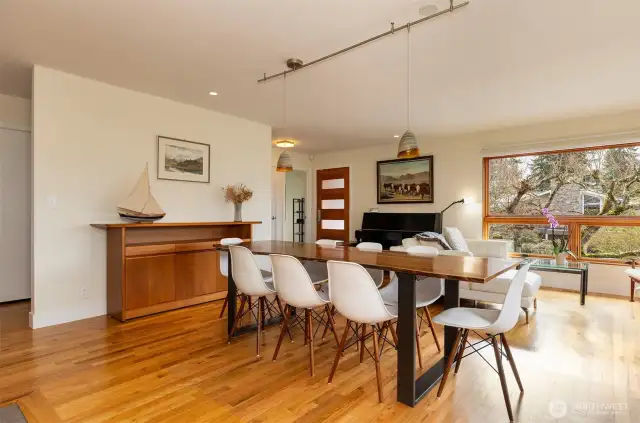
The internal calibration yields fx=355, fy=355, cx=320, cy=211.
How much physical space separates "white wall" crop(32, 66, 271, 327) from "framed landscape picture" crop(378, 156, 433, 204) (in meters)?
3.67

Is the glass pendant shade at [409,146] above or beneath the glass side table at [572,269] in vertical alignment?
above

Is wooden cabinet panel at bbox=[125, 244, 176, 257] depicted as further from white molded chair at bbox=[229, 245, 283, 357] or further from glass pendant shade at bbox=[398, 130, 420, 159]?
glass pendant shade at bbox=[398, 130, 420, 159]

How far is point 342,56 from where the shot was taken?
3.06 metres

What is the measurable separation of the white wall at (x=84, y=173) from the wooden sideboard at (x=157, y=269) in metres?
0.20

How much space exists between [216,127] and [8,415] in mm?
3657

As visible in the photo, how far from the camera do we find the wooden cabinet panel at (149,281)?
3.61 m

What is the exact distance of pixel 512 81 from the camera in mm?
3590

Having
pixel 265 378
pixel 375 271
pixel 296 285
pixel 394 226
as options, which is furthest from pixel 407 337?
pixel 394 226

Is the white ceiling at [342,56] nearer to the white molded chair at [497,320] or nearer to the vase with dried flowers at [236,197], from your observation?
the vase with dried flowers at [236,197]

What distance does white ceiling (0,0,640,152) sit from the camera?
238 cm

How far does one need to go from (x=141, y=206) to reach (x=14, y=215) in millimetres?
1885

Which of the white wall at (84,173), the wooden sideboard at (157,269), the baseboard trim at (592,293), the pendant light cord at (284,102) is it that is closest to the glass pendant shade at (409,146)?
the pendant light cord at (284,102)

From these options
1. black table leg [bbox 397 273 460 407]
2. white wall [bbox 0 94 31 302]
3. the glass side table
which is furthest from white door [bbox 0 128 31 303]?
the glass side table

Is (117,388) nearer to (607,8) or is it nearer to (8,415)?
(8,415)
